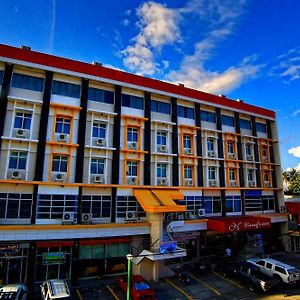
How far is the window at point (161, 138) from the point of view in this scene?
1069 inches

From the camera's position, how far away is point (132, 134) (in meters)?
25.9

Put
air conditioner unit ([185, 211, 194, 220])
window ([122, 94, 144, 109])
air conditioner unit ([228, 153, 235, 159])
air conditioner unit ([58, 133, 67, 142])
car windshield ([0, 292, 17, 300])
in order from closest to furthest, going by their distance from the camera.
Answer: car windshield ([0, 292, 17, 300]), air conditioner unit ([58, 133, 67, 142]), window ([122, 94, 144, 109]), air conditioner unit ([185, 211, 194, 220]), air conditioner unit ([228, 153, 235, 159])

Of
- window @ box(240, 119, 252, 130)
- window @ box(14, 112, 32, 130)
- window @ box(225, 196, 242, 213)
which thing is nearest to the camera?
window @ box(14, 112, 32, 130)

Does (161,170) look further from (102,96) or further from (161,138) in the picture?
(102,96)

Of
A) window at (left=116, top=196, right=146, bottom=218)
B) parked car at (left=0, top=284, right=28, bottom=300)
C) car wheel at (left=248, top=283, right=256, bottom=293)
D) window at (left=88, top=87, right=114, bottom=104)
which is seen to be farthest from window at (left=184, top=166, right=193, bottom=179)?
parked car at (left=0, top=284, right=28, bottom=300)

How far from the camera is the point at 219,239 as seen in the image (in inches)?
1124

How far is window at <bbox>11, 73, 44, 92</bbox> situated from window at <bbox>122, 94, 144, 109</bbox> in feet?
24.5

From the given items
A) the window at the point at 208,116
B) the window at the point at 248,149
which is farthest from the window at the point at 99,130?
the window at the point at 248,149

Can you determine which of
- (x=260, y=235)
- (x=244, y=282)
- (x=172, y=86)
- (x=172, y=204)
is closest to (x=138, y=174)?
(x=172, y=204)

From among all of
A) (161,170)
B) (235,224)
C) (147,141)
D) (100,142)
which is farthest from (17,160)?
(235,224)

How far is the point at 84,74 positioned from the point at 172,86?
9.28 m

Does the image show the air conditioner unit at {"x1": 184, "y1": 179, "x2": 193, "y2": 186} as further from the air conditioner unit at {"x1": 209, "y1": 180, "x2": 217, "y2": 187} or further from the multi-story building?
the air conditioner unit at {"x1": 209, "y1": 180, "x2": 217, "y2": 187}

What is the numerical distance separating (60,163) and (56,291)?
9.86 m

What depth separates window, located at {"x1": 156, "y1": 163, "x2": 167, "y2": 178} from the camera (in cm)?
2659
